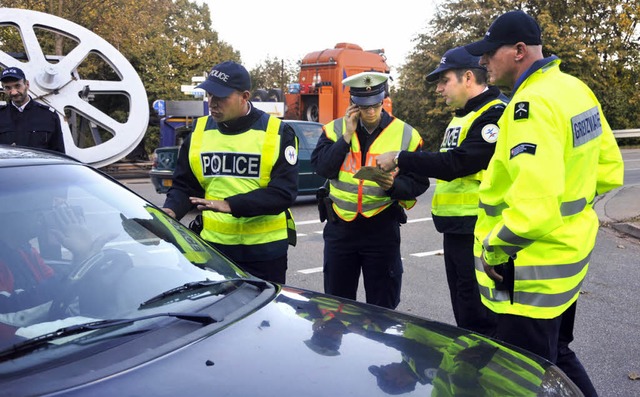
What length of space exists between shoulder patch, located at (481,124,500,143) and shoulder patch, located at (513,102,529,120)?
89cm

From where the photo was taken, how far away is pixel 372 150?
13.0ft

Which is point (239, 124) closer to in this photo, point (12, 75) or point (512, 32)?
point (512, 32)

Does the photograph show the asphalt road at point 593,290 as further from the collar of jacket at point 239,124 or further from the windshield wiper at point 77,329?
the windshield wiper at point 77,329

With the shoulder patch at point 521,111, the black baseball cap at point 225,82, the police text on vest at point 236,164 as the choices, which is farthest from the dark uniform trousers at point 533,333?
the black baseball cap at point 225,82

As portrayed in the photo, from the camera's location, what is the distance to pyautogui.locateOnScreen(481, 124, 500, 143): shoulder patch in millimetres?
3453

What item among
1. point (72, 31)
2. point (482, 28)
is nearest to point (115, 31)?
point (72, 31)

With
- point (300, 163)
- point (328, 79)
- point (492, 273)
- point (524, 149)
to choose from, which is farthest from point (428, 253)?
point (328, 79)

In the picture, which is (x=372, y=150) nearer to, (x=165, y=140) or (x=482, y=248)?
(x=482, y=248)

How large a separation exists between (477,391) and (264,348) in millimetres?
606

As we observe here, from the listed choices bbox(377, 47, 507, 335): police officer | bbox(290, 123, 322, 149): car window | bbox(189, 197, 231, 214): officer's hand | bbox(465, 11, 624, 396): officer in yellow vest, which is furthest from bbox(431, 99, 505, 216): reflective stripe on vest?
bbox(290, 123, 322, 149): car window

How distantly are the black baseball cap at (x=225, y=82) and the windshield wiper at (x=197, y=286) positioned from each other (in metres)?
1.23

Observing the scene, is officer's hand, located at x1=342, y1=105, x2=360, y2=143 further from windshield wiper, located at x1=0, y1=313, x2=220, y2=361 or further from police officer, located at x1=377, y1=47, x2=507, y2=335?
windshield wiper, located at x1=0, y1=313, x2=220, y2=361

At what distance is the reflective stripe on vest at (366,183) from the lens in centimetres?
390

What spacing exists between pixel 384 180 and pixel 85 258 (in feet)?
6.07
